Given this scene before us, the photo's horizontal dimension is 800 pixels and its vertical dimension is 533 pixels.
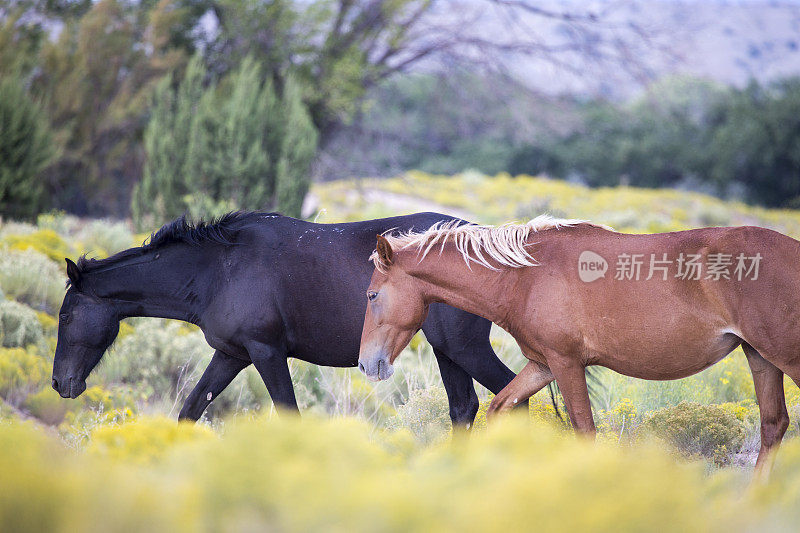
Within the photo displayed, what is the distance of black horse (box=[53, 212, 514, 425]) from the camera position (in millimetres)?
4711

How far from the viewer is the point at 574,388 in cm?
383

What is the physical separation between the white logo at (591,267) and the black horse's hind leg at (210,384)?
7.96ft

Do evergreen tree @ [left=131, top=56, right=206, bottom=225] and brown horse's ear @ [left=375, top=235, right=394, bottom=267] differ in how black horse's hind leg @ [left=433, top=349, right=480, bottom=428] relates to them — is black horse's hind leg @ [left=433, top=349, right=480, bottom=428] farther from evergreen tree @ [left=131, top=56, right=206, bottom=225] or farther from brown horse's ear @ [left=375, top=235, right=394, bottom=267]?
evergreen tree @ [left=131, top=56, right=206, bottom=225]

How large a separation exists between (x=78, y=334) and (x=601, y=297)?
3.37 metres

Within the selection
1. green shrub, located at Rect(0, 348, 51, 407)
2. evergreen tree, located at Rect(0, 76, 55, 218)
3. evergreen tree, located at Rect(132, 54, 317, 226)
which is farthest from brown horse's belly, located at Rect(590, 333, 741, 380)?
evergreen tree, located at Rect(0, 76, 55, 218)

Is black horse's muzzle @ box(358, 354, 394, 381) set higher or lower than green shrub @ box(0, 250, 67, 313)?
higher

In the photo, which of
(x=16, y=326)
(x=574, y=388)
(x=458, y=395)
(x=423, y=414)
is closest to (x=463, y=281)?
(x=574, y=388)

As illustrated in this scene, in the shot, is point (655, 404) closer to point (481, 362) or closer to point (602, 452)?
point (481, 362)

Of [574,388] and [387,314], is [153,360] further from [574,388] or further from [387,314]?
[574,388]

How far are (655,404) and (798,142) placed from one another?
110 feet

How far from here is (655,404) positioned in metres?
6.50

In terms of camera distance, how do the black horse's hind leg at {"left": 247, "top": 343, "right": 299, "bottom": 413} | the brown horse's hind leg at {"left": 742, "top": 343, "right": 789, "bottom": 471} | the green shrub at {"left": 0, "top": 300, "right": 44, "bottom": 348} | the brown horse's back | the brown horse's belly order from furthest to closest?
the green shrub at {"left": 0, "top": 300, "right": 44, "bottom": 348} < the black horse's hind leg at {"left": 247, "top": 343, "right": 299, "bottom": 413} < the brown horse's hind leg at {"left": 742, "top": 343, "right": 789, "bottom": 471} < the brown horse's belly < the brown horse's back

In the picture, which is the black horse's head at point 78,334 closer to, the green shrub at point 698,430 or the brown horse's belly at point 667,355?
the brown horse's belly at point 667,355

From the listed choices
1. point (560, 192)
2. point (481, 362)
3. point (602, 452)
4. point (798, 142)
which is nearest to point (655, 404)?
point (481, 362)
